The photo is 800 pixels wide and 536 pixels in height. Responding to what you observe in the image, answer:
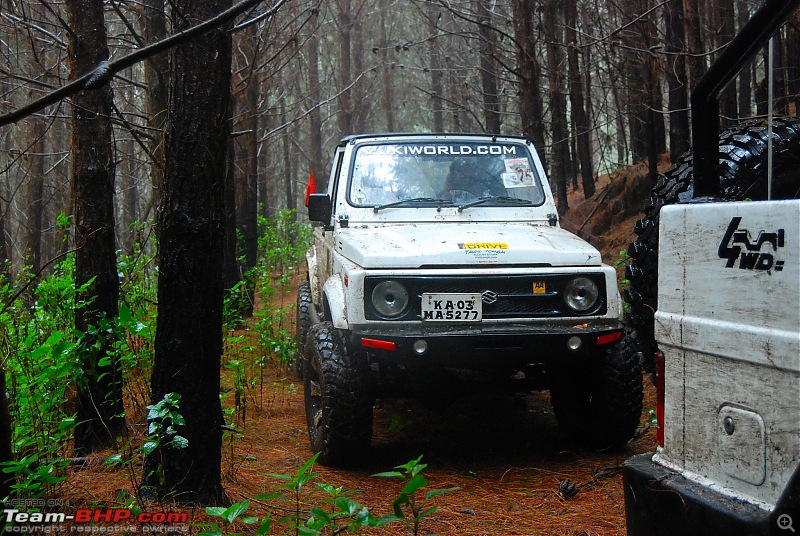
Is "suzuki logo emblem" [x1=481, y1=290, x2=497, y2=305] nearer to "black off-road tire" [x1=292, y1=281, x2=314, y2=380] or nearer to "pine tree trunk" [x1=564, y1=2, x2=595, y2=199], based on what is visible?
"black off-road tire" [x1=292, y1=281, x2=314, y2=380]

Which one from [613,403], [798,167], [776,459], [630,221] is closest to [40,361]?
[613,403]

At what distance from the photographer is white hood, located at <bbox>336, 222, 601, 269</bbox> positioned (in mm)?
4605

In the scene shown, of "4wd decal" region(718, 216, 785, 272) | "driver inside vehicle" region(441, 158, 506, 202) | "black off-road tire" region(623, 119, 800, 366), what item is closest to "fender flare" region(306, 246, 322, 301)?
"driver inside vehicle" region(441, 158, 506, 202)

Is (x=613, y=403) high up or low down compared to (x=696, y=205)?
down

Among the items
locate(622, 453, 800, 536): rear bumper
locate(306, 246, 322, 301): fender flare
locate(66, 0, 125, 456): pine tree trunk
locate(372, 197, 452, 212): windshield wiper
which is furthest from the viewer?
locate(306, 246, 322, 301): fender flare

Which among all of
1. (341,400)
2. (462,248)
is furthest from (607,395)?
(341,400)

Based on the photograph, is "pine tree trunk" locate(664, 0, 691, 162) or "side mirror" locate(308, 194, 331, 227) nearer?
"side mirror" locate(308, 194, 331, 227)

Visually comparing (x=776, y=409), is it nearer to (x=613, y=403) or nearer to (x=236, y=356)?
(x=613, y=403)

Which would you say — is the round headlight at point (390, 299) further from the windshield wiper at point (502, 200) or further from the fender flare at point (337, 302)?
the windshield wiper at point (502, 200)

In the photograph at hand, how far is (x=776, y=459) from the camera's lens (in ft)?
6.34

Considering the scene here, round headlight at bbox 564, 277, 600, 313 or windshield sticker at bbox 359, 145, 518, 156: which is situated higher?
Answer: windshield sticker at bbox 359, 145, 518, 156

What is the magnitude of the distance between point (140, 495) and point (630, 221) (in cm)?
1013

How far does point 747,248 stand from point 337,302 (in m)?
3.10

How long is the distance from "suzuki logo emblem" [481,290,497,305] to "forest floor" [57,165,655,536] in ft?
3.57
